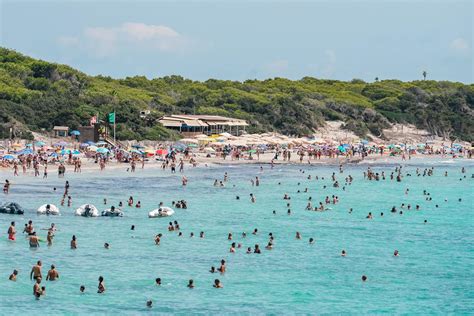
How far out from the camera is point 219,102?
416ft

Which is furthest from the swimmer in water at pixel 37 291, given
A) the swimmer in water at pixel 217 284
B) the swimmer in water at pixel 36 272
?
the swimmer in water at pixel 217 284

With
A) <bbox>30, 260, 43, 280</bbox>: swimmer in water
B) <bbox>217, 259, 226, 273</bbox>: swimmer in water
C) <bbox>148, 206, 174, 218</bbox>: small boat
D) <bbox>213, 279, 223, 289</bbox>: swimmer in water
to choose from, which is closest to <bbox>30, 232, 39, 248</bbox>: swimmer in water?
<bbox>30, 260, 43, 280</bbox>: swimmer in water

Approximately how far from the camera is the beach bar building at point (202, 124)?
101m

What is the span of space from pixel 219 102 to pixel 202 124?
25.5 m

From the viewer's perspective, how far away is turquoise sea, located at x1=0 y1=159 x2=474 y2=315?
1101 inches

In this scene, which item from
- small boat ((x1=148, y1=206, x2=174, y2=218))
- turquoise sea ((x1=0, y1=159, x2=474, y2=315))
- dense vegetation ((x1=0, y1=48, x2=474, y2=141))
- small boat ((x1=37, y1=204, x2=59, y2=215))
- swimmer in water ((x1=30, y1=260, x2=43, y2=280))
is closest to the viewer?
turquoise sea ((x1=0, y1=159, x2=474, y2=315))

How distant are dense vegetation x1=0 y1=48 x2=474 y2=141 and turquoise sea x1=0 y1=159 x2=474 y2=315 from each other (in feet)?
107

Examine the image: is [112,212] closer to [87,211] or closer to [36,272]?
[87,211]

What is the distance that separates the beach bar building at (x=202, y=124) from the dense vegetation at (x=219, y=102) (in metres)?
3.34

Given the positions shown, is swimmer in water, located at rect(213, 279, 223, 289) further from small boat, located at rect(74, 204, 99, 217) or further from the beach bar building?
the beach bar building

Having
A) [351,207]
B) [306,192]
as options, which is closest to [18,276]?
[351,207]

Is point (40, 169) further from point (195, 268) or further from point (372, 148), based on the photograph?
point (372, 148)

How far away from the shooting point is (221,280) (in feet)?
101

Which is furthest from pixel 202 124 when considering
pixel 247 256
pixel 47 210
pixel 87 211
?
pixel 247 256
